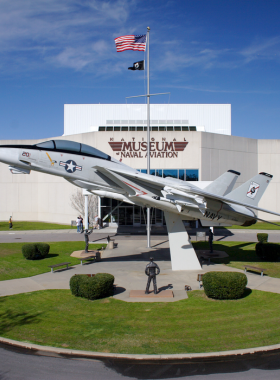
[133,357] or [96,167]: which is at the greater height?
[96,167]

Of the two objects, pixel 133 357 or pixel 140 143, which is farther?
pixel 140 143

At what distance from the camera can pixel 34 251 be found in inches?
729

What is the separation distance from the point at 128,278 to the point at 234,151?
28.4 metres

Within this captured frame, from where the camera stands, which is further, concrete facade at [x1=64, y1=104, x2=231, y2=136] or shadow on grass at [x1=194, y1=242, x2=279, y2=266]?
concrete facade at [x1=64, y1=104, x2=231, y2=136]

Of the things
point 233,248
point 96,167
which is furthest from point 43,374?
point 233,248

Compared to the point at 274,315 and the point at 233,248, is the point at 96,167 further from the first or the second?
the point at 233,248

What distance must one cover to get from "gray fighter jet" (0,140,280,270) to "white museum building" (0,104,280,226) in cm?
1830

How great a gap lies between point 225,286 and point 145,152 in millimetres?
24811

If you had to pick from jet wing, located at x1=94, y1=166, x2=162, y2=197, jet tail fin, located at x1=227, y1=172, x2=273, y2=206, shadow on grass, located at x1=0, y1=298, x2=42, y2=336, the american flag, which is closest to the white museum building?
the american flag

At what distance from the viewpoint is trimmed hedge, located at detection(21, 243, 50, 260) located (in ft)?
60.4

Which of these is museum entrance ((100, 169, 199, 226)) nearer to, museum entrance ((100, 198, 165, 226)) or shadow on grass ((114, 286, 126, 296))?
museum entrance ((100, 198, 165, 226))

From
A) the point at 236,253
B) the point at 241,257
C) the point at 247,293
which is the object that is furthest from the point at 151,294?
the point at 236,253

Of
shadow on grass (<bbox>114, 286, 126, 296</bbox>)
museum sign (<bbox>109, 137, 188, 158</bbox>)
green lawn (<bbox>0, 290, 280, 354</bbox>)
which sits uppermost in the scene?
museum sign (<bbox>109, 137, 188, 158</bbox>)

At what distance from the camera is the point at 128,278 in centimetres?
1467
